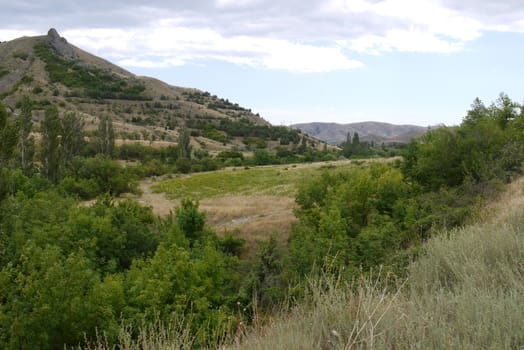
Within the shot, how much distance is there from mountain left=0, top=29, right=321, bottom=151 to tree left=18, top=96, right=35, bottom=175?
40.4m

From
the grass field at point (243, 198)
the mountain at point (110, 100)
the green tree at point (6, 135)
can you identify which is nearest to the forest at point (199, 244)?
the green tree at point (6, 135)

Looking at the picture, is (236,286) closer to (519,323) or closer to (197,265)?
(197,265)

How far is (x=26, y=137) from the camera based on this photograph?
3594 centimetres

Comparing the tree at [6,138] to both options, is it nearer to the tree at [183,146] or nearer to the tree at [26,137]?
the tree at [26,137]

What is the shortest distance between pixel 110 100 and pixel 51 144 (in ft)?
269

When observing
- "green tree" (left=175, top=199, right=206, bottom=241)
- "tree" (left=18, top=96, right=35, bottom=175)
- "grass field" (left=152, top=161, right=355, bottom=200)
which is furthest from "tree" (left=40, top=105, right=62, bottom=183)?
"green tree" (left=175, top=199, right=206, bottom=241)

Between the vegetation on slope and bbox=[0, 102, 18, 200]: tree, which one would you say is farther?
the vegetation on slope

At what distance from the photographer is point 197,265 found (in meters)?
14.5

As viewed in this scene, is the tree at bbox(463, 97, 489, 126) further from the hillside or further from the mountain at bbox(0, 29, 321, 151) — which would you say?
the mountain at bbox(0, 29, 321, 151)

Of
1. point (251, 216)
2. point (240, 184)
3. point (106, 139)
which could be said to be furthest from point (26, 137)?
point (106, 139)

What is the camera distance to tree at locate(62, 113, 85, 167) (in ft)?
132

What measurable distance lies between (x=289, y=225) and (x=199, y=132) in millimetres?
81816

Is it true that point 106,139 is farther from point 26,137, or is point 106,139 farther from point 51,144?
point 26,137

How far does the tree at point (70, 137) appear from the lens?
4016cm
